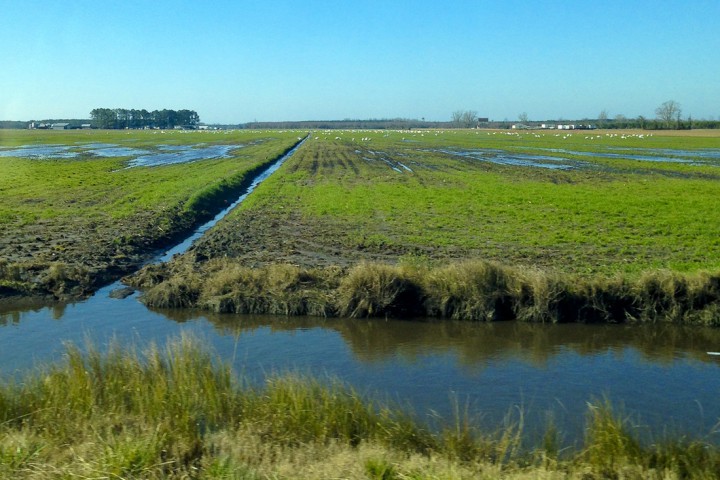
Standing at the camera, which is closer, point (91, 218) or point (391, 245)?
point (391, 245)

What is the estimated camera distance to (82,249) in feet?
65.5

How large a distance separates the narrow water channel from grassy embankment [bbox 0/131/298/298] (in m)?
1.55

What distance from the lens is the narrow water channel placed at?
9.73m

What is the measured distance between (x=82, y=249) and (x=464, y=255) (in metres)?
11.1

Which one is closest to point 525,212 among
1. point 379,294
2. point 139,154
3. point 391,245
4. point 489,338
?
point 391,245

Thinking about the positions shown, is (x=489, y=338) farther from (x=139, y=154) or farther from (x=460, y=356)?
(x=139, y=154)

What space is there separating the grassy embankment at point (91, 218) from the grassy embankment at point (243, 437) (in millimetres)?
9156

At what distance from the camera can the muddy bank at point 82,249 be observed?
54.4 feet

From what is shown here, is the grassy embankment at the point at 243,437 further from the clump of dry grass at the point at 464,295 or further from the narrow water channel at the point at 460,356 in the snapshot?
the clump of dry grass at the point at 464,295

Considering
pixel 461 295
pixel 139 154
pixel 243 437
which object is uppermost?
pixel 139 154

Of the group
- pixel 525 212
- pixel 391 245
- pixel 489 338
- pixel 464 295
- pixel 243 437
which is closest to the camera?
pixel 243 437

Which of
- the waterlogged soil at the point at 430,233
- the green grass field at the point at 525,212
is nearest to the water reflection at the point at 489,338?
the waterlogged soil at the point at 430,233

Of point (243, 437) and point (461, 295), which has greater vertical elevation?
point (243, 437)

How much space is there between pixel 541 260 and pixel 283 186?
71.7 ft
